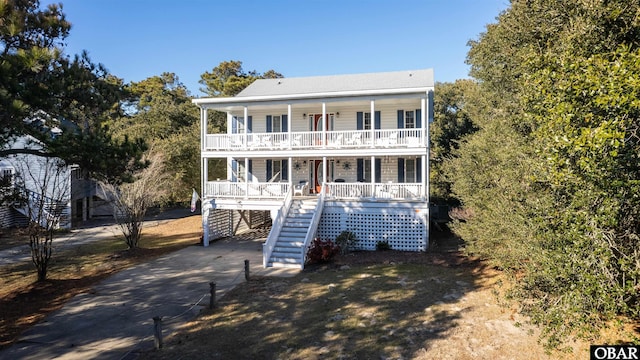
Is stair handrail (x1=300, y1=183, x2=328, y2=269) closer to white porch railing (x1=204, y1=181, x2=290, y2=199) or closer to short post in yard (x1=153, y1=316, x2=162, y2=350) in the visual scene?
white porch railing (x1=204, y1=181, x2=290, y2=199)

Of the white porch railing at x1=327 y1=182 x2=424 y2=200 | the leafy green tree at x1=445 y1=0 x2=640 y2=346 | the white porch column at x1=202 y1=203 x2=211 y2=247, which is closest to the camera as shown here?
the leafy green tree at x1=445 y1=0 x2=640 y2=346

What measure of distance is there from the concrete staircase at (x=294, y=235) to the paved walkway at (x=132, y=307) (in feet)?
2.12

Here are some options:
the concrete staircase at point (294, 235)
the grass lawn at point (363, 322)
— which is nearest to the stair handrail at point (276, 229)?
the concrete staircase at point (294, 235)

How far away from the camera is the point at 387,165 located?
19422mm

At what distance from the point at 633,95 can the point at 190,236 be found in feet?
67.5

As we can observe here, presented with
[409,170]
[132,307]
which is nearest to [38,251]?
[132,307]

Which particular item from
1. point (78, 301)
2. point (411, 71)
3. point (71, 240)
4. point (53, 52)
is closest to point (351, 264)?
point (78, 301)

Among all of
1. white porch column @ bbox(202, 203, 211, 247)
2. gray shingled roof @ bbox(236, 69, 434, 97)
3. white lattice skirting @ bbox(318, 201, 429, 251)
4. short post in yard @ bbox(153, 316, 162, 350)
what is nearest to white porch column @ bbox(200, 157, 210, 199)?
white porch column @ bbox(202, 203, 211, 247)

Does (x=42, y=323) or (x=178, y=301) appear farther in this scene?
(x=178, y=301)

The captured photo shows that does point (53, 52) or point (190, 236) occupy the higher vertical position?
point (53, 52)

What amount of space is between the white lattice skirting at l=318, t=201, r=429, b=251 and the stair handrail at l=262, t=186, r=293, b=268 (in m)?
1.80

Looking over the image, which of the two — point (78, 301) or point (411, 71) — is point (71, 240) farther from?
point (411, 71)

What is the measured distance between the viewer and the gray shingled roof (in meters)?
20.1

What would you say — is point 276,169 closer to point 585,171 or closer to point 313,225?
point 313,225
